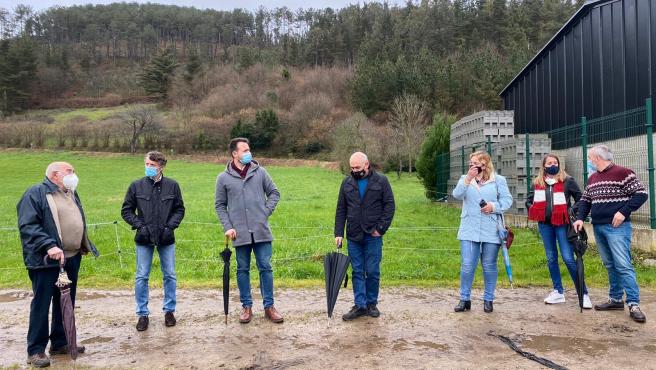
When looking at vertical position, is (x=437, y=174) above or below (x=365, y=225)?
above

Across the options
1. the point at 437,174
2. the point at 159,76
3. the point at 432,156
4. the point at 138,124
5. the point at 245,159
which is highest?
the point at 159,76

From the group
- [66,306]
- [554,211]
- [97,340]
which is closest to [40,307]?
[66,306]

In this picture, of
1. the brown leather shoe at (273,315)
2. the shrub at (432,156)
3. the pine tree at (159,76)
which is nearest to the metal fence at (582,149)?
the shrub at (432,156)

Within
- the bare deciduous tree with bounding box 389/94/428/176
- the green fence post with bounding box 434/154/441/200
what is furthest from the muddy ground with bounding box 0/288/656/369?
the bare deciduous tree with bounding box 389/94/428/176

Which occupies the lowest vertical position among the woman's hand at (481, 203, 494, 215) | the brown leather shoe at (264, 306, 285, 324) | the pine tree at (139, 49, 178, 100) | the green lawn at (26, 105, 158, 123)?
the brown leather shoe at (264, 306, 285, 324)

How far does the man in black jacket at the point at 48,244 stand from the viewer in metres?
4.44

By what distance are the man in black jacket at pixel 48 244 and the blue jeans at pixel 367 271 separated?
2829 mm

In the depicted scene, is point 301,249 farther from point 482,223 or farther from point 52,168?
point 52,168

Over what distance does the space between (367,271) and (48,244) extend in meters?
3.23

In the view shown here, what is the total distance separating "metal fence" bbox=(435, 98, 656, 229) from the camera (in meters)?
8.34

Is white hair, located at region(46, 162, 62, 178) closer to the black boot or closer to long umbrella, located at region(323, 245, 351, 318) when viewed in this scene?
long umbrella, located at region(323, 245, 351, 318)

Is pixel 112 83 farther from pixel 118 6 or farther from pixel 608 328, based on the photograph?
pixel 608 328

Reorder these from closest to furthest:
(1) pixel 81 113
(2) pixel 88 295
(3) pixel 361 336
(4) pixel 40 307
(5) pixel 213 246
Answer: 1. (4) pixel 40 307
2. (3) pixel 361 336
3. (2) pixel 88 295
4. (5) pixel 213 246
5. (1) pixel 81 113

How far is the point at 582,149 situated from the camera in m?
9.88
